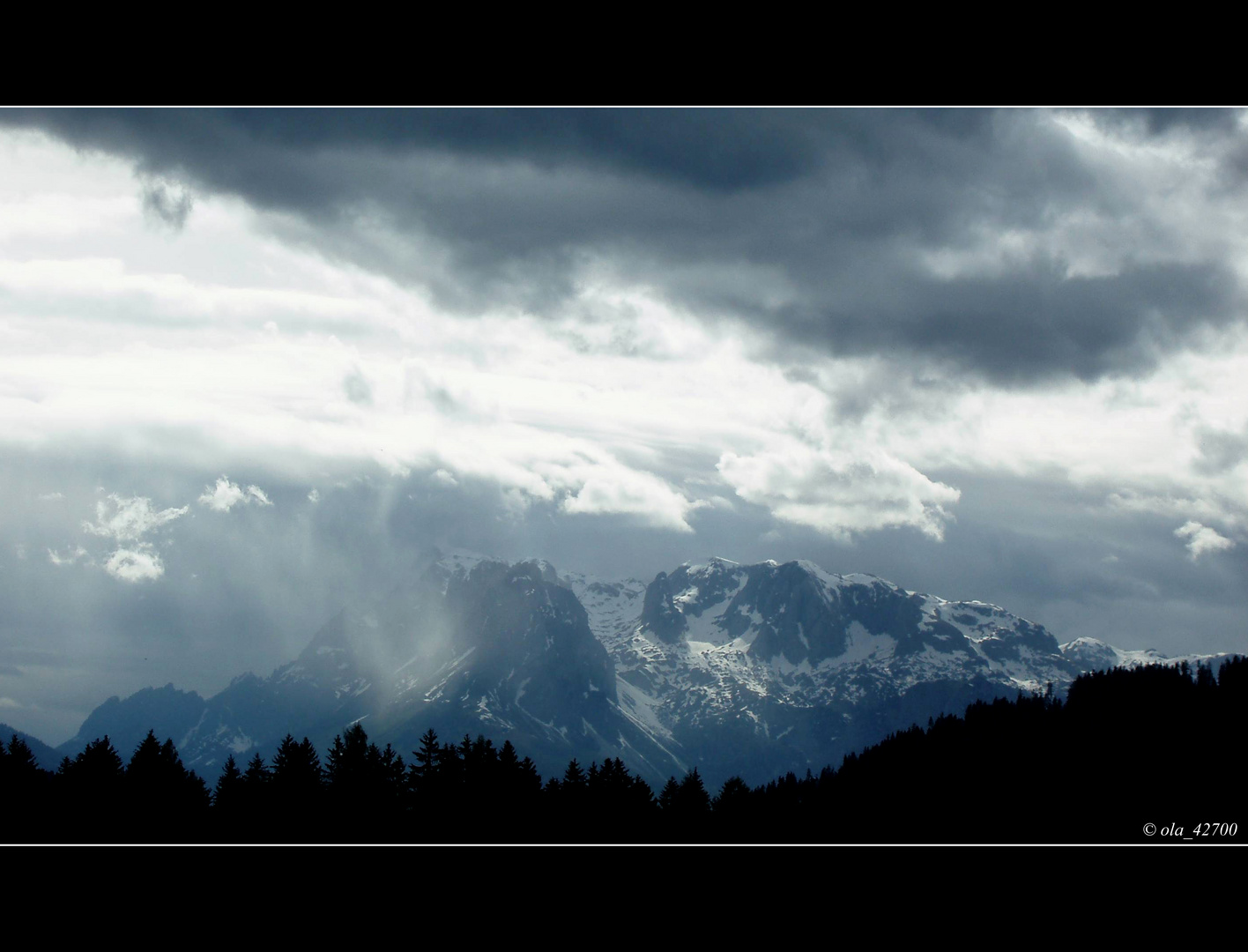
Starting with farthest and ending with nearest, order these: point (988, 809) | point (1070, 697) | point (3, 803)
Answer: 1. point (1070, 697)
2. point (988, 809)
3. point (3, 803)

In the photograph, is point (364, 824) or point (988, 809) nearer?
point (364, 824)

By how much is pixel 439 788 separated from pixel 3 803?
19.9 meters

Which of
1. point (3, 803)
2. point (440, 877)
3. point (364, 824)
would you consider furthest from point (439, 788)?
point (440, 877)

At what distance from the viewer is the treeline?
4512 cm

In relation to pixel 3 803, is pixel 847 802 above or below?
below

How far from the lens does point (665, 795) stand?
74.9 metres

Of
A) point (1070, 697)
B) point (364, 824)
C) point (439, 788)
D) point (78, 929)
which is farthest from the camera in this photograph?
point (1070, 697)

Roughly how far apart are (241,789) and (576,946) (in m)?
35.4

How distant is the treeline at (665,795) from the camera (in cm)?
4512

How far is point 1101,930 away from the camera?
800 inches

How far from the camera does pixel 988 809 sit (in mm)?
103125

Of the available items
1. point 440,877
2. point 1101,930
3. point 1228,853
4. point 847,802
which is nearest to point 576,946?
point 440,877
